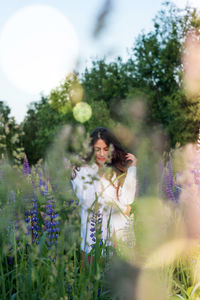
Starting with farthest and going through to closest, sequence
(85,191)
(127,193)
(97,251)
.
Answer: (127,193) < (97,251) < (85,191)

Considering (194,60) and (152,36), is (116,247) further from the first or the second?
(152,36)

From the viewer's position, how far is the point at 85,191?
78.5 inches

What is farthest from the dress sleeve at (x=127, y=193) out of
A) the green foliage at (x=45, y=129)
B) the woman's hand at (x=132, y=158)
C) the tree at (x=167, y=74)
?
the green foliage at (x=45, y=129)

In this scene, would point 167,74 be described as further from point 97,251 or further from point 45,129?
point 97,251

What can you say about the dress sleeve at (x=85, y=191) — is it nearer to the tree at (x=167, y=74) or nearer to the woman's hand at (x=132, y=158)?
the woman's hand at (x=132, y=158)

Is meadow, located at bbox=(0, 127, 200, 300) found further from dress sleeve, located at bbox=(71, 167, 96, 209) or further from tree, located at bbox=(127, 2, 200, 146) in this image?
tree, located at bbox=(127, 2, 200, 146)

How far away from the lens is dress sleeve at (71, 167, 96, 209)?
1399 mm

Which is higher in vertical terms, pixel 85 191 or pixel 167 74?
pixel 167 74

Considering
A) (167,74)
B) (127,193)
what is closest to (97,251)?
(127,193)

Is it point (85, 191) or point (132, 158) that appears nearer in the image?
point (85, 191)

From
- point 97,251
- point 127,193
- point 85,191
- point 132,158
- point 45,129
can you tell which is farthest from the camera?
point 45,129

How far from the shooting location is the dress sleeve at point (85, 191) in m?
1.40

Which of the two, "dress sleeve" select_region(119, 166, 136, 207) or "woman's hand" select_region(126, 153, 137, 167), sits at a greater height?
"woman's hand" select_region(126, 153, 137, 167)

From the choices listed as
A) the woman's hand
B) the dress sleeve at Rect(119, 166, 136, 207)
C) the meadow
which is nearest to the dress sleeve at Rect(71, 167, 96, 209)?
the meadow
